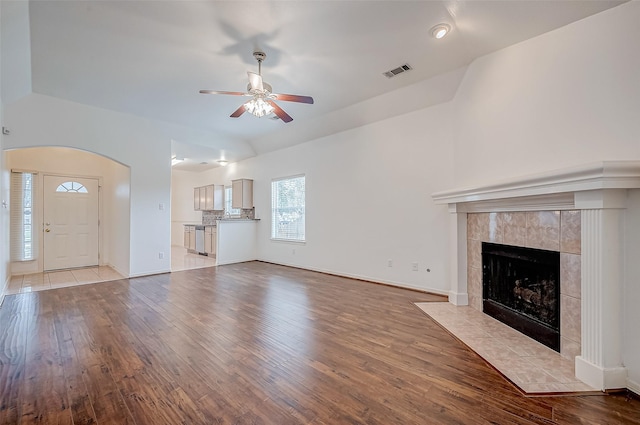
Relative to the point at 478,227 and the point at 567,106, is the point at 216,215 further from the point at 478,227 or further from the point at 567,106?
the point at 567,106

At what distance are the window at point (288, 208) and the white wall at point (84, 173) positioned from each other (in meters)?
3.11

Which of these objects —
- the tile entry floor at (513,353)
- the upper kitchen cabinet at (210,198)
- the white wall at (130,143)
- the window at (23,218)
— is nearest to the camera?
the tile entry floor at (513,353)

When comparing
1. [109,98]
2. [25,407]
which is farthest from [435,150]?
[109,98]

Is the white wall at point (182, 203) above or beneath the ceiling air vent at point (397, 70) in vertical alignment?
beneath

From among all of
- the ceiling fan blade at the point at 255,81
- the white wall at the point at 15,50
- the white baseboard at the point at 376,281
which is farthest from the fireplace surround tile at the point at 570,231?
the white wall at the point at 15,50

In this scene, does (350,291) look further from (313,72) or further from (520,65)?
(520,65)

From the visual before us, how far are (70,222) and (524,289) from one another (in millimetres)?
8490

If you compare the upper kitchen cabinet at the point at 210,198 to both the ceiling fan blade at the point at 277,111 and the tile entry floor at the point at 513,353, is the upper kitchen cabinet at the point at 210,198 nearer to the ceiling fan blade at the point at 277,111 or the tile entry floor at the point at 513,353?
the ceiling fan blade at the point at 277,111

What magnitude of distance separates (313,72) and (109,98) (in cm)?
351

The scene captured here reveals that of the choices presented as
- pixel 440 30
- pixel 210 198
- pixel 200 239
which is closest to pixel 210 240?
pixel 200 239

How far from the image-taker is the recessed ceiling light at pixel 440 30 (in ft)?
8.75

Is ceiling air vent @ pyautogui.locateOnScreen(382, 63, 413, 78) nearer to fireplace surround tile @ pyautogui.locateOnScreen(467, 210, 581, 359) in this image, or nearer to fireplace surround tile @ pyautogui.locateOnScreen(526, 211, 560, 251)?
fireplace surround tile @ pyautogui.locateOnScreen(467, 210, 581, 359)

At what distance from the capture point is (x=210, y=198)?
8.70 m

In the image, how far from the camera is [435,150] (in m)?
4.07
